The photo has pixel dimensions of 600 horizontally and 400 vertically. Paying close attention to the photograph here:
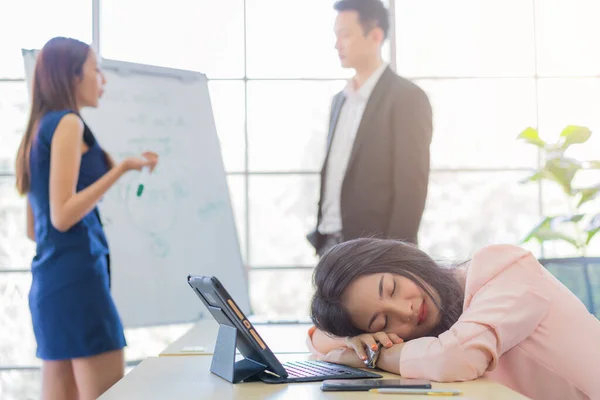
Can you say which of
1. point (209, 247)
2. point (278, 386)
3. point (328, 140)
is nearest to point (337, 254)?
point (278, 386)

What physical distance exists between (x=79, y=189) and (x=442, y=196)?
243cm

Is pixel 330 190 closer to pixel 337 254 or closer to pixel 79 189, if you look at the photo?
pixel 79 189

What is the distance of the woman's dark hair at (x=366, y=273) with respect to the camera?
4.88 ft

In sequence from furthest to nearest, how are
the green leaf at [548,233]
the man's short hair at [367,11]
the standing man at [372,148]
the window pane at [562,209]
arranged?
the window pane at [562,209], the green leaf at [548,233], the man's short hair at [367,11], the standing man at [372,148]

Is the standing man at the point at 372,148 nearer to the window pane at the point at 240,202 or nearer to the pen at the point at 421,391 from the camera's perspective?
the window pane at the point at 240,202

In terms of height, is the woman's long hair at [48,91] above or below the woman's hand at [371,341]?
above

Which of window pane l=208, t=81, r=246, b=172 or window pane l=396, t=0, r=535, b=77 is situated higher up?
window pane l=396, t=0, r=535, b=77

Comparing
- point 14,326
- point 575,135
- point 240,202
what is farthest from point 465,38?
point 14,326

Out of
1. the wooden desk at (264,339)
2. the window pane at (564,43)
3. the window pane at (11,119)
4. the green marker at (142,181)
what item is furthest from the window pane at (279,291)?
the window pane at (564,43)

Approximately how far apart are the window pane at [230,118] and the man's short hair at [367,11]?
104 cm

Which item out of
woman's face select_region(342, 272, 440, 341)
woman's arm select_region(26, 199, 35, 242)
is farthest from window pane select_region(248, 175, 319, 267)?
woman's face select_region(342, 272, 440, 341)

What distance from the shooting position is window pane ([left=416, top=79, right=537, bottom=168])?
14.0 ft

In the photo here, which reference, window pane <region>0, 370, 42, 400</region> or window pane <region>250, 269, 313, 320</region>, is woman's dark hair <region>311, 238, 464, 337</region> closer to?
window pane <region>250, 269, 313, 320</region>

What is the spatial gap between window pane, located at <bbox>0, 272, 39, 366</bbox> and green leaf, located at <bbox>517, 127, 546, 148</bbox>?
2.88m
